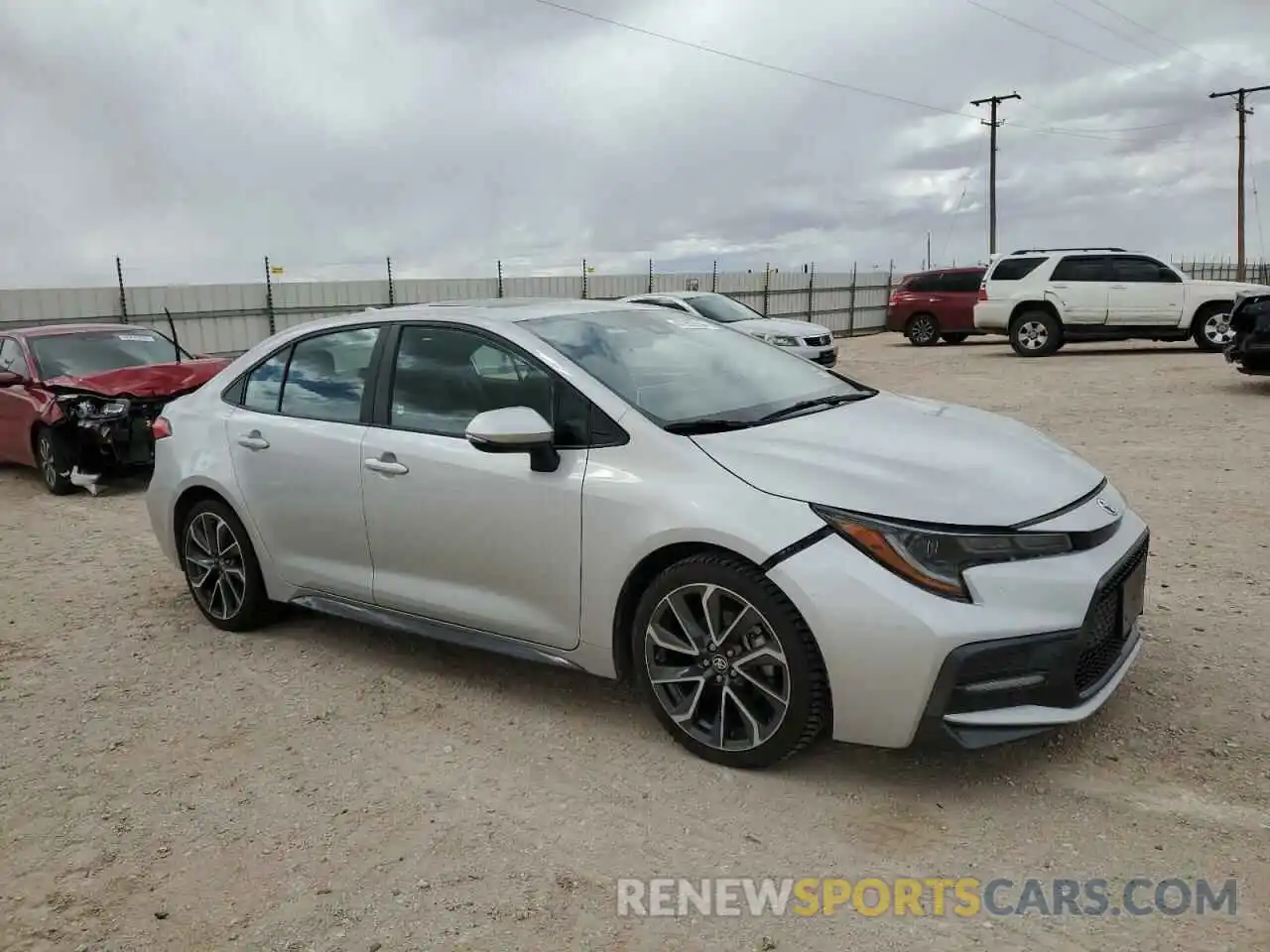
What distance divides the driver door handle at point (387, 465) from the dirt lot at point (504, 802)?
891 millimetres

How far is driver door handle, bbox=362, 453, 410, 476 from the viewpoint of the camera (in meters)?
3.91

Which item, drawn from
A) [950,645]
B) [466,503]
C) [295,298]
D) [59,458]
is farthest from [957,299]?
[950,645]

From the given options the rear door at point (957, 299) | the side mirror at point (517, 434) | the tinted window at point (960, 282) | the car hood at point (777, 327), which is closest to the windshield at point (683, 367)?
the side mirror at point (517, 434)

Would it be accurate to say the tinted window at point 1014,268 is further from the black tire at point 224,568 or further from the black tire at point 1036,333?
the black tire at point 224,568

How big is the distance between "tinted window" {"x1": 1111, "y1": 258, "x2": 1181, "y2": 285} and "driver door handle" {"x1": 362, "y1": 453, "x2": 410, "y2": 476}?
54.7ft

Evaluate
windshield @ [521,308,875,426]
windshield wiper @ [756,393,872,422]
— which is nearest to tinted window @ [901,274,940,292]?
windshield @ [521,308,875,426]

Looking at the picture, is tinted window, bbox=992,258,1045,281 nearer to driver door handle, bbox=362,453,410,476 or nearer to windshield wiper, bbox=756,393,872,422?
windshield wiper, bbox=756,393,872,422

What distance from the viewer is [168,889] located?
109 inches

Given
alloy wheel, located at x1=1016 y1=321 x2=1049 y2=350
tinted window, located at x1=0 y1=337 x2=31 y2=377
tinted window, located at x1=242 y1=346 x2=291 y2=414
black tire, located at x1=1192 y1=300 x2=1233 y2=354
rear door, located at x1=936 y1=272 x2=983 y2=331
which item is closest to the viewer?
tinted window, located at x1=242 y1=346 x2=291 y2=414

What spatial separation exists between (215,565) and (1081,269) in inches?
654

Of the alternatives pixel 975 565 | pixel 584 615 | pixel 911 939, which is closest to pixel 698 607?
pixel 584 615

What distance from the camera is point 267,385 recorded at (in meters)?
4.70

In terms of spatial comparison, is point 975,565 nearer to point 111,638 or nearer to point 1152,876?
point 1152,876

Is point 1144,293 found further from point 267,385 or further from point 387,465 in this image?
point 387,465
